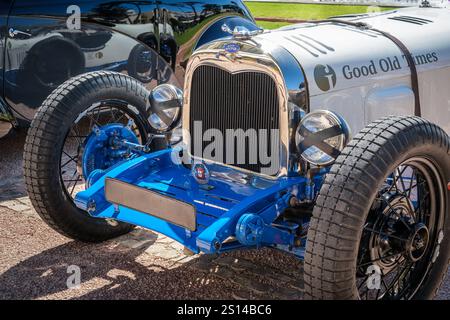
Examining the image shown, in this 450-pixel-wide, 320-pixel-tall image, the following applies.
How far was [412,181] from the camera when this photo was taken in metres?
3.51

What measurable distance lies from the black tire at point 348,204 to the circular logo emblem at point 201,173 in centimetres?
100

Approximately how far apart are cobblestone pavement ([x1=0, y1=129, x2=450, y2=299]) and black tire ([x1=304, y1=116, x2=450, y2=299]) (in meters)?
0.78

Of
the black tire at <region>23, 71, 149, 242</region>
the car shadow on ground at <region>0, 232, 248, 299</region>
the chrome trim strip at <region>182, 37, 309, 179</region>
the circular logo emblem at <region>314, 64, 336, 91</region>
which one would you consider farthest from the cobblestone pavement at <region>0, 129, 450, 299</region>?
the circular logo emblem at <region>314, 64, 336, 91</region>

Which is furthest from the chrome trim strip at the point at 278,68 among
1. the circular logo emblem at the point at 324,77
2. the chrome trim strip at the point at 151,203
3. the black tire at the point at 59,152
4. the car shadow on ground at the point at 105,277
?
the black tire at the point at 59,152

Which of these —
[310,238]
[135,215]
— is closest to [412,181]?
[310,238]

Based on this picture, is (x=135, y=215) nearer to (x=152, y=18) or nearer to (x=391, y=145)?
(x=391, y=145)

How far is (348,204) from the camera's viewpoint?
2.83 m

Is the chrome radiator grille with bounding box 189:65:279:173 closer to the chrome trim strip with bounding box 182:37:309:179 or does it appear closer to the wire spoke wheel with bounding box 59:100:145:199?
the chrome trim strip with bounding box 182:37:309:179

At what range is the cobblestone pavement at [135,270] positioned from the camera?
3.65 m

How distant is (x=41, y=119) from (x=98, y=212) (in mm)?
729

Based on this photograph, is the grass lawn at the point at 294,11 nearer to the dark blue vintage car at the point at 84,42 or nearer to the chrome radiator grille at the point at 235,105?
the dark blue vintage car at the point at 84,42

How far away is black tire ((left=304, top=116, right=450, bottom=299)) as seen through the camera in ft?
9.29
